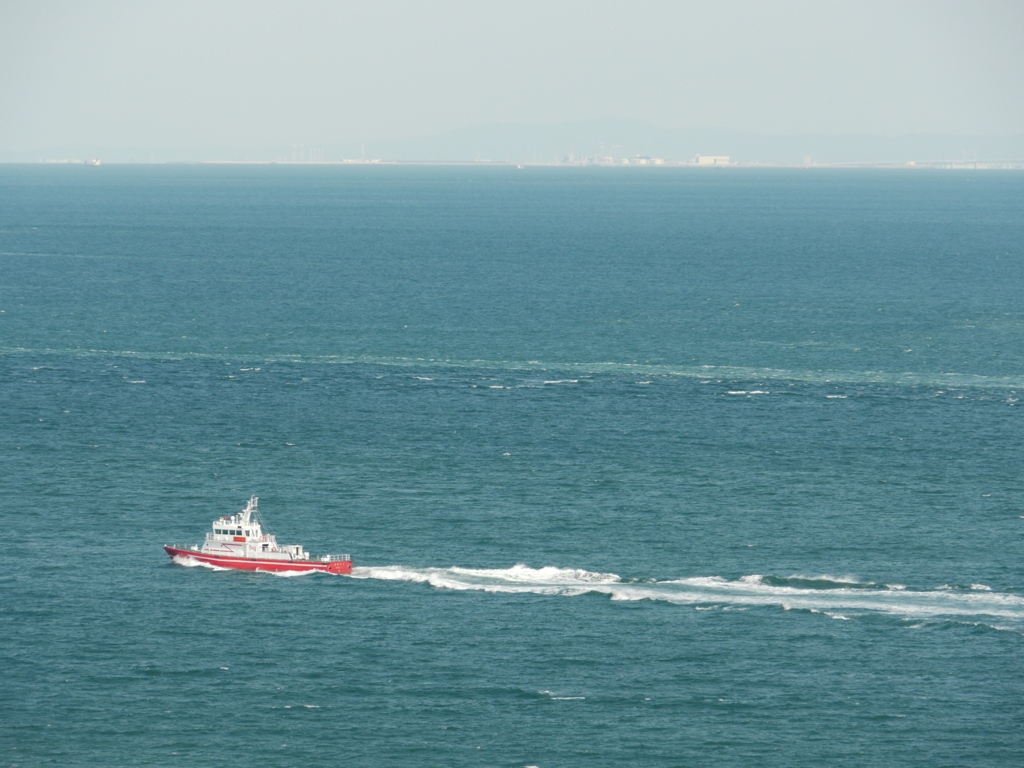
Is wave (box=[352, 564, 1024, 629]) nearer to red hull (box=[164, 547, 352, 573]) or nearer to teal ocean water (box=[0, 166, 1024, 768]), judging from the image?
teal ocean water (box=[0, 166, 1024, 768])

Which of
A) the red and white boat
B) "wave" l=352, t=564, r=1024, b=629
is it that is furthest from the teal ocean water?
the red and white boat

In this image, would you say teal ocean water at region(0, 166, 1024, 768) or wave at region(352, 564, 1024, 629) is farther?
wave at region(352, 564, 1024, 629)

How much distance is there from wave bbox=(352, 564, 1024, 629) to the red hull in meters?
1.72

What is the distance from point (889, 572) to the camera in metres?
115

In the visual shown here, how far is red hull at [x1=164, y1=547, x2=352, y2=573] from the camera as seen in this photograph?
11512cm

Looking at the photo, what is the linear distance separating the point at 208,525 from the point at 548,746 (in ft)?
169

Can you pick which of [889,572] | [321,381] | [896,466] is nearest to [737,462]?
[896,466]

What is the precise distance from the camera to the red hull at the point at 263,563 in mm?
115125

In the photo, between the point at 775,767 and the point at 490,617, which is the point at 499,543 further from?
the point at 775,767

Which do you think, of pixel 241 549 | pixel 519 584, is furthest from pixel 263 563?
pixel 519 584

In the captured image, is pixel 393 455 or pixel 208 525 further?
pixel 393 455

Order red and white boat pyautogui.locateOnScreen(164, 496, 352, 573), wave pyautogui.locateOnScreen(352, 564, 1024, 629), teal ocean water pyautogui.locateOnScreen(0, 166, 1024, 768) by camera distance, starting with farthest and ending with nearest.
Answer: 1. red and white boat pyautogui.locateOnScreen(164, 496, 352, 573)
2. wave pyautogui.locateOnScreen(352, 564, 1024, 629)
3. teal ocean water pyautogui.locateOnScreen(0, 166, 1024, 768)

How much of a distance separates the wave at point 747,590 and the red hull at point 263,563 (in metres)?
1.72

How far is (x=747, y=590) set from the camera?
111 m
